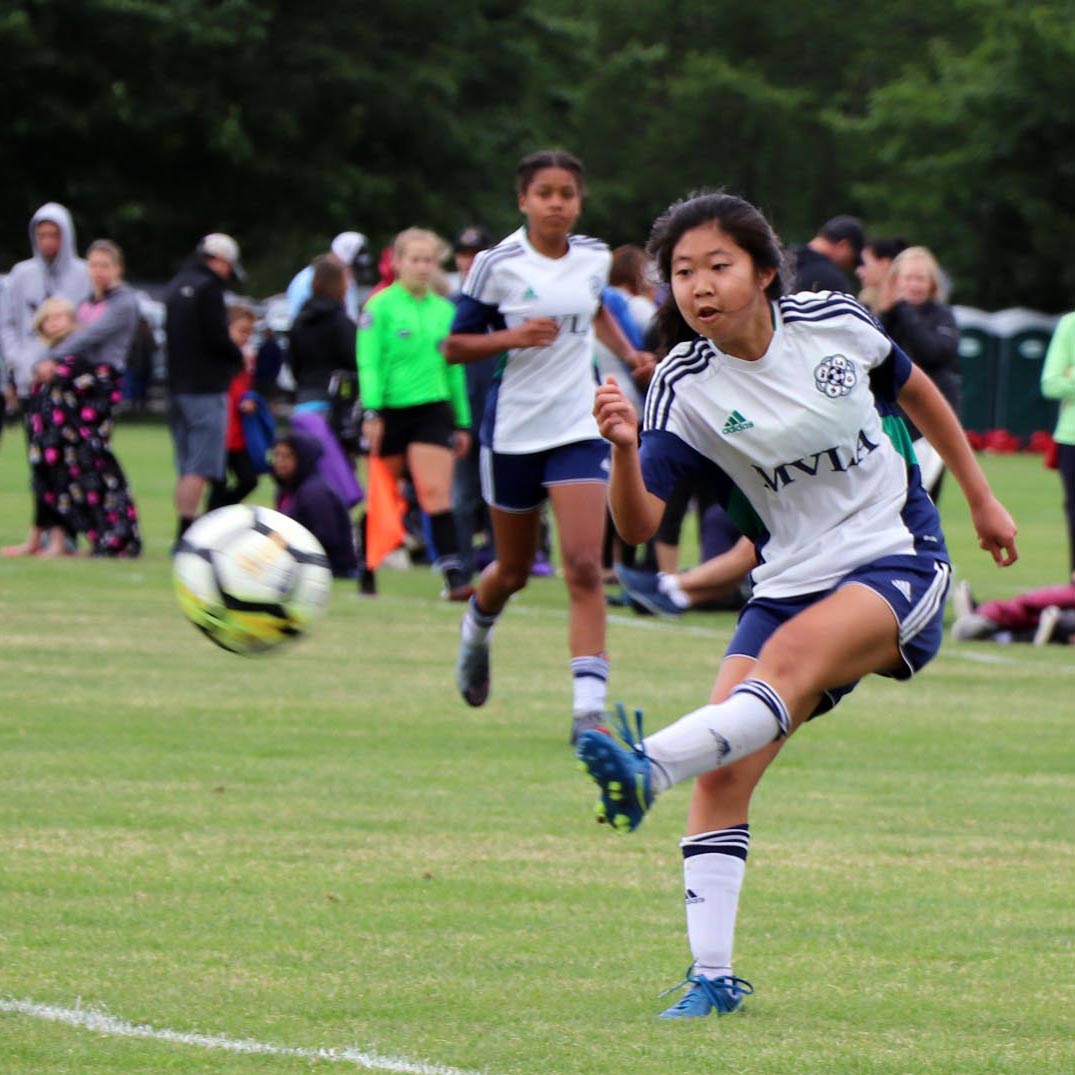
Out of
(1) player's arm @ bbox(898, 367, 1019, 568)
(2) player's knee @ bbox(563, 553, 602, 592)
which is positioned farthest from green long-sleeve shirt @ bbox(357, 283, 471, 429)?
(1) player's arm @ bbox(898, 367, 1019, 568)

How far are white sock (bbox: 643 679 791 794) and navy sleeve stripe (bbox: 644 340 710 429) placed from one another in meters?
0.74

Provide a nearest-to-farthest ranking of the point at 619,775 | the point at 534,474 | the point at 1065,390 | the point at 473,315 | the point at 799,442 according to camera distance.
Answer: the point at 619,775
the point at 799,442
the point at 534,474
the point at 473,315
the point at 1065,390

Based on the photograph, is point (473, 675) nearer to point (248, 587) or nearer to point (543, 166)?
point (543, 166)

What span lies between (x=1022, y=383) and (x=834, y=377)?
33732 mm

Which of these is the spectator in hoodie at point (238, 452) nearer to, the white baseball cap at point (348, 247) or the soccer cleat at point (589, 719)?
the white baseball cap at point (348, 247)

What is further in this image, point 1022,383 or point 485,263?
point 1022,383

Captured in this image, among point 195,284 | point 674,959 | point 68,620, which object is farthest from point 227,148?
point 674,959

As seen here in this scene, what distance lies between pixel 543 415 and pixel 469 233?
21.7ft

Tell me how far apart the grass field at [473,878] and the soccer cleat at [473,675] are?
0.42 feet

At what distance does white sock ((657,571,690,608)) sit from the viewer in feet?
45.3

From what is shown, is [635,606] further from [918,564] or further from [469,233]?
[918,564]

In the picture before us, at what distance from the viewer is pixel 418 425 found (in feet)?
45.4

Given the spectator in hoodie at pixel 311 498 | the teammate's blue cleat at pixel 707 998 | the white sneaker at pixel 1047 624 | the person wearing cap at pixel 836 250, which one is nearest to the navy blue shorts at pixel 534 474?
the person wearing cap at pixel 836 250

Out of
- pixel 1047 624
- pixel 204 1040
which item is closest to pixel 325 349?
pixel 1047 624
